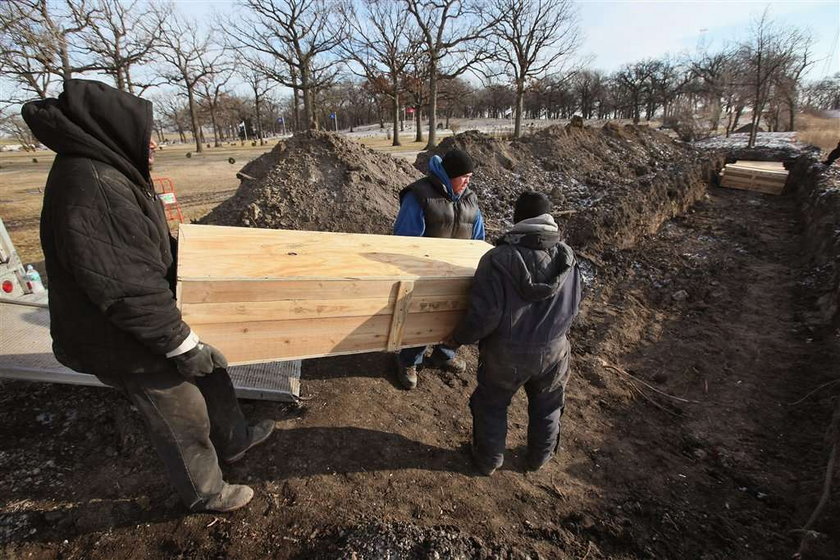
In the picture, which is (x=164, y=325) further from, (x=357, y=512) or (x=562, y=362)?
(x=562, y=362)

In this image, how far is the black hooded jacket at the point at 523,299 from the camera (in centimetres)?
233

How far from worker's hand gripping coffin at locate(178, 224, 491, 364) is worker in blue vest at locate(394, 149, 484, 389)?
1.71 ft

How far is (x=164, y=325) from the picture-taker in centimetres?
174

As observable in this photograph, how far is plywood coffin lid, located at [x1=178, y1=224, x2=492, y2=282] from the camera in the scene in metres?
2.15

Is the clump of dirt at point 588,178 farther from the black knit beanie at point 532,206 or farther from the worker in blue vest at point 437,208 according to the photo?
the black knit beanie at point 532,206

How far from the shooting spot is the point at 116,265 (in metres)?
1.60

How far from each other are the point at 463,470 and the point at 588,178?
12721 millimetres

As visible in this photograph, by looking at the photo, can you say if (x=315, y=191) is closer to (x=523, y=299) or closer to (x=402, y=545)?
(x=523, y=299)

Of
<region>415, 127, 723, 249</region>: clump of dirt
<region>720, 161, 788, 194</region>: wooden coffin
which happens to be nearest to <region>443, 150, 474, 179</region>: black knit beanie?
<region>415, 127, 723, 249</region>: clump of dirt

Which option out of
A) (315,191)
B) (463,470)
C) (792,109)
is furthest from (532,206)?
(792,109)

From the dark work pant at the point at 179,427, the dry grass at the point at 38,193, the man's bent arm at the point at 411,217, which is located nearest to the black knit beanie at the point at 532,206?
the man's bent arm at the point at 411,217

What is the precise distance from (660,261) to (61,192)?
8308 mm

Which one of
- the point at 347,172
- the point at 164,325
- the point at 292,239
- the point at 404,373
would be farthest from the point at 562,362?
the point at 347,172

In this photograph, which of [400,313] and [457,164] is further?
[457,164]
